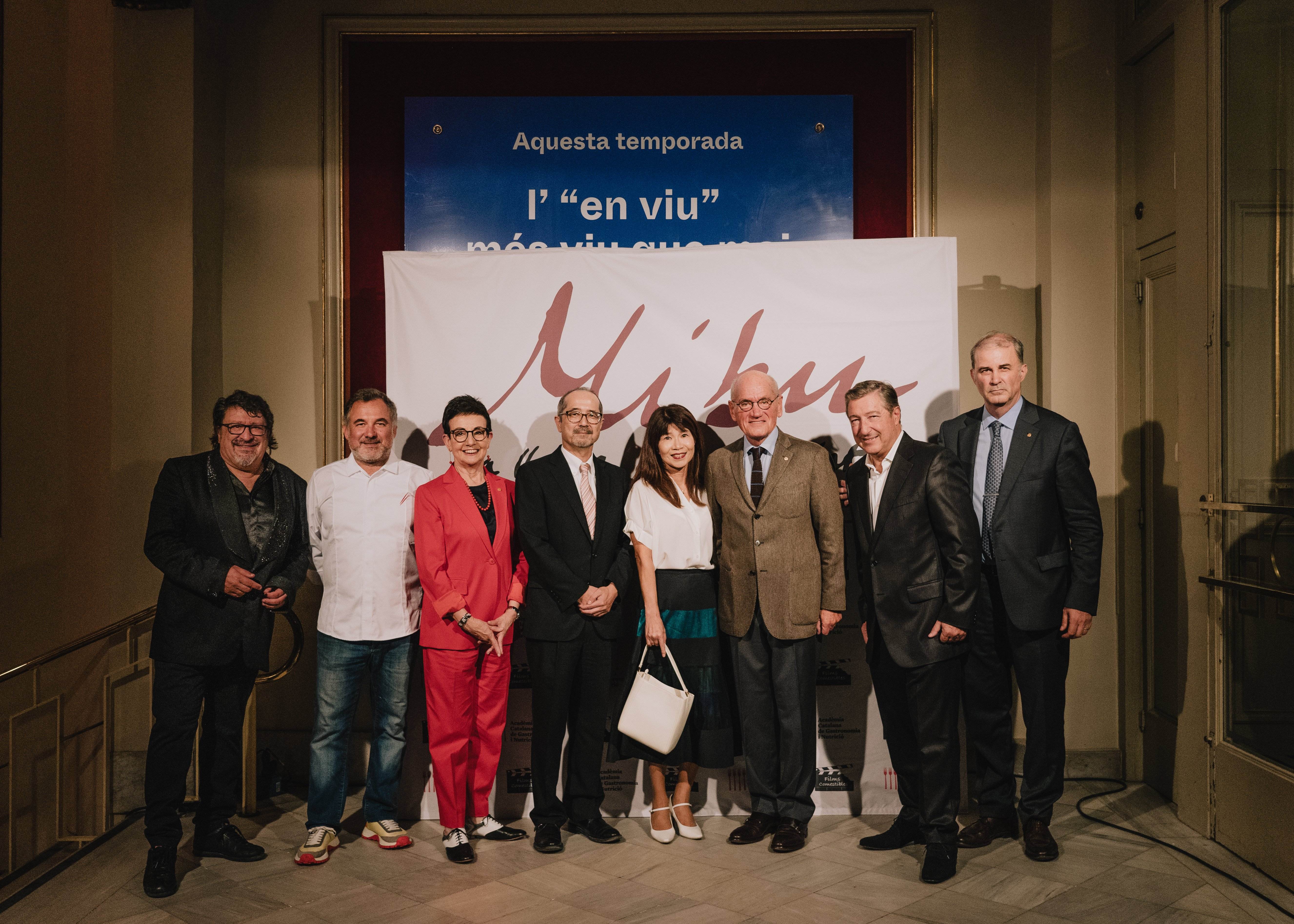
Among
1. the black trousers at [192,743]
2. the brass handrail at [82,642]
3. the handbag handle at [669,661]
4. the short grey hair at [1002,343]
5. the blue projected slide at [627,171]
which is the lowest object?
the black trousers at [192,743]

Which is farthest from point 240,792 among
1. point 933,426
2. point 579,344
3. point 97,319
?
point 933,426

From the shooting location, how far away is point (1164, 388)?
4.06 meters

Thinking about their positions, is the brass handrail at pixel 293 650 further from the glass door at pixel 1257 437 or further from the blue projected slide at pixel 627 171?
the glass door at pixel 1257 437

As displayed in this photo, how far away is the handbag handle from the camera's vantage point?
334 cm

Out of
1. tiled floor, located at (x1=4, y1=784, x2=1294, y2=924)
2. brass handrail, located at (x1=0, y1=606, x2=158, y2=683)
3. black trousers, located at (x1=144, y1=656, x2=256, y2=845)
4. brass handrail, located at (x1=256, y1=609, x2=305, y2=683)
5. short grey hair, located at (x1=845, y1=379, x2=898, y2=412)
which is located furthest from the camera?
brass handrail, located at (x1=256, y1=609, x2=305, y2=683)

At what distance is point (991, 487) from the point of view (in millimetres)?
3402

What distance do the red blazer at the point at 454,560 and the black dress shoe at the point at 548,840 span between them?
0.75m

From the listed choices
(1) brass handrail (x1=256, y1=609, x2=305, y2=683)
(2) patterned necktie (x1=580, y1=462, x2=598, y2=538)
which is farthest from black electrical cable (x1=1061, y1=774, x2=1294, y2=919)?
(1) brass handrail (x1=256, y1=609, x2=305, y2=683)

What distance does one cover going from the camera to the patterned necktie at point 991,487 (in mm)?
3371

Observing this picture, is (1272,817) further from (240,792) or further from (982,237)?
(240,792)

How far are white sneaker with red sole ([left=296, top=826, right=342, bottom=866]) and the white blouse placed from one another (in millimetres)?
1642

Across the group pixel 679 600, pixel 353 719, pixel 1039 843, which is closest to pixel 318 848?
pixel 353 719

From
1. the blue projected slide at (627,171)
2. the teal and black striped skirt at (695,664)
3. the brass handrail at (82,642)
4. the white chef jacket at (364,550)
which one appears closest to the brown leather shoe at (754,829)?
the teal and black striped skirt at (695,664)

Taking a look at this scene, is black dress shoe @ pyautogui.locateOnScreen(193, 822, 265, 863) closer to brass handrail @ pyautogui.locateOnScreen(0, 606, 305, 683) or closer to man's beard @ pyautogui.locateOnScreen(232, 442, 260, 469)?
brass handrail @ pyautogui.locateOnScreen(0, 606, 305, 683)
